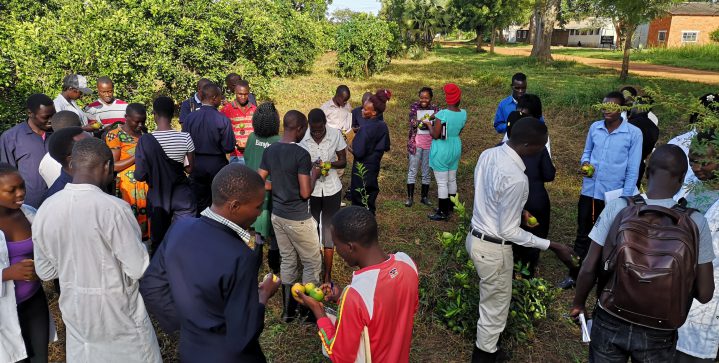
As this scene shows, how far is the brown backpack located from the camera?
229 centimetres

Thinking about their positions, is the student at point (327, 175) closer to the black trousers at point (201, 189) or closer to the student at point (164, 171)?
the student at point (164, 171)

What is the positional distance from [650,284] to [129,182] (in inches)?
176

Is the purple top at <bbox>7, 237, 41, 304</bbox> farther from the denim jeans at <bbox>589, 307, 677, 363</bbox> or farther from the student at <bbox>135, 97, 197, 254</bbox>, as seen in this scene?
the denim jeans at <bbox>589, 307, 677, 363</bbox>

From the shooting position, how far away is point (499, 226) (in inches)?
130

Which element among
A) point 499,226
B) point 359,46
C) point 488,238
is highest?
point 359,46

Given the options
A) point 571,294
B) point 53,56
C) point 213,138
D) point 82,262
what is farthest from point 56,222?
point 53,56

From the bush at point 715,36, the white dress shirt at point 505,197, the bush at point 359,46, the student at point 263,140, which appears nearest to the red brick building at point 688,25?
the bush at point 715,36

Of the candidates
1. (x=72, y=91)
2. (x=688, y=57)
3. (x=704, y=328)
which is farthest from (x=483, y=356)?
(x=688, y=57)

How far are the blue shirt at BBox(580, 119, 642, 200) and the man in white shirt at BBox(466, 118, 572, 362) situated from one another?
1.89 m

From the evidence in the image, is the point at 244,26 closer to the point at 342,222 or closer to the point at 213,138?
the point at 213,138

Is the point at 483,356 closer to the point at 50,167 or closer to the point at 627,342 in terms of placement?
the point at 627,342

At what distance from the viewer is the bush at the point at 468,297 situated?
3959mm

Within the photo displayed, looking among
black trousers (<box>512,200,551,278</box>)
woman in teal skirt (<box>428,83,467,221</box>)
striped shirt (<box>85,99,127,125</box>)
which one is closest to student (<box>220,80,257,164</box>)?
striped shirt (<box>85,99,127,125</box>)

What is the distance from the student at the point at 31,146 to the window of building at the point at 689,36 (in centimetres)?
4485
